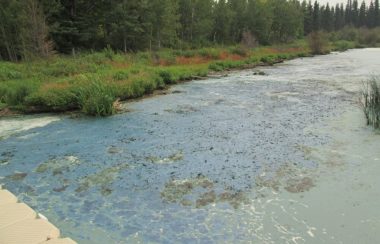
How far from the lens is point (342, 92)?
56.9ft

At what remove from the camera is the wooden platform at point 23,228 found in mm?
4195

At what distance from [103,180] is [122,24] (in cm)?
2757

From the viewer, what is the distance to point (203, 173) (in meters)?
7.96

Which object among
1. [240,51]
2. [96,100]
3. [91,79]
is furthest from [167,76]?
[240,51]

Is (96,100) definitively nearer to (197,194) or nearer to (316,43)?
(197,194)

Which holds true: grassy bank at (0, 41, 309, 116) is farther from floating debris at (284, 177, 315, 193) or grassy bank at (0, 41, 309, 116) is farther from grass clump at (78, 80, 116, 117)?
floating debris at (284, 177, 315, 193)

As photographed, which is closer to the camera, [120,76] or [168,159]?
[168,159]

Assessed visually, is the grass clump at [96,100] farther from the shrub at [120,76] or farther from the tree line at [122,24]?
the tree line at [122,24]

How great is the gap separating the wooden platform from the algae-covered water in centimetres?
104

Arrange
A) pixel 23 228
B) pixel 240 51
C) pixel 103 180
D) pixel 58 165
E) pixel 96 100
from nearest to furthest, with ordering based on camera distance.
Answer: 1. pixel 23 228
2. pixel 103 180
3. pixel 58 165
4. pixel 96 100
5. pixel 240 51

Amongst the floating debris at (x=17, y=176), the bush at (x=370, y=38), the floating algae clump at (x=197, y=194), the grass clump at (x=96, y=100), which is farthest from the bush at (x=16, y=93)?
the bush at (x=370, y=38)

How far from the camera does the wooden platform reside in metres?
4.20

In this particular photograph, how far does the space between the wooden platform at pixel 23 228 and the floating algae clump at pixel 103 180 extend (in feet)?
7.20

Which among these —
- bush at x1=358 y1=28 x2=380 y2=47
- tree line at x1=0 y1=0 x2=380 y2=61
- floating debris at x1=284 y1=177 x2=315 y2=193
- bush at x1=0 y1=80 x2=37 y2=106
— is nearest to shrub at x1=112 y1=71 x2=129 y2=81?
bush at x1=0 y1=80 x2=37 y2=106
